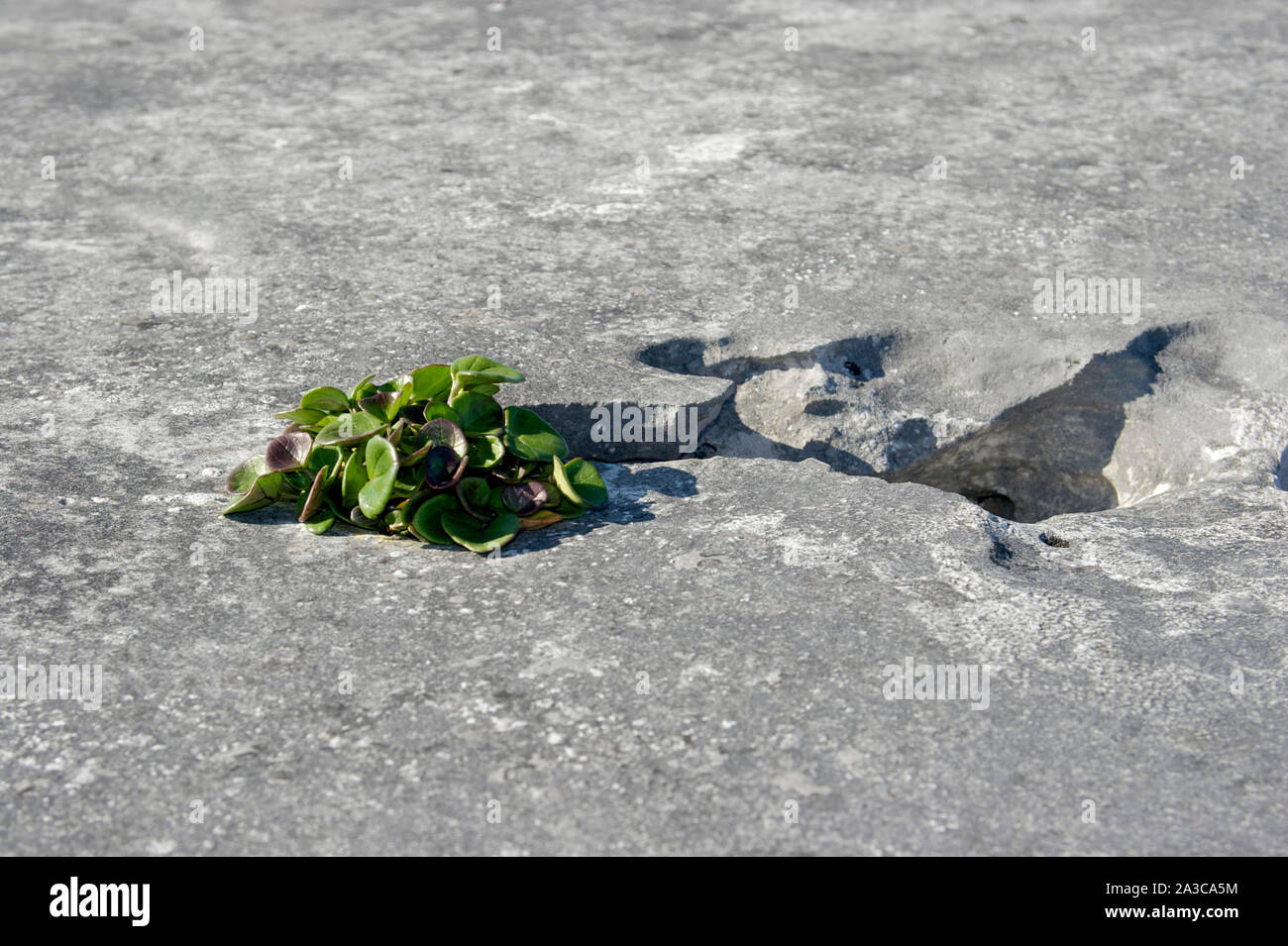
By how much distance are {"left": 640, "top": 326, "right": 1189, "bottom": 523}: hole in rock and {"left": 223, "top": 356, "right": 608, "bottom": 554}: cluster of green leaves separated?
62 centimetres

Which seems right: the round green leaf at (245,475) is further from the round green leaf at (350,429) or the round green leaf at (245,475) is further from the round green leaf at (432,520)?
the round green leaf at (432,520)

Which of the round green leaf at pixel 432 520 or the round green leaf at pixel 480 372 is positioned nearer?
the round green leaf at pixel 432 520

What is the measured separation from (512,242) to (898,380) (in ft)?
4.07

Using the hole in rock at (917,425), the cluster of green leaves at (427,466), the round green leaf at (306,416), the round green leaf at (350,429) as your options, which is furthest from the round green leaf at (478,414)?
the hole in rock at (917,425)

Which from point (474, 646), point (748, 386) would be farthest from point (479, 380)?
point (748, 386)

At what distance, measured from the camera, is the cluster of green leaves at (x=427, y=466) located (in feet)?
8.13

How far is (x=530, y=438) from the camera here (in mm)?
2605

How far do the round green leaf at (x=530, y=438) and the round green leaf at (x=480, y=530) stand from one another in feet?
0.46

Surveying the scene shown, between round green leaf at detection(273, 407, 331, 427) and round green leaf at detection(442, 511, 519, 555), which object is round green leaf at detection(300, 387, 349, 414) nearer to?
round green leaf at detection(273, 407, 331, 427)

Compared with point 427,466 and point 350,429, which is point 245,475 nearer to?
point 350,429

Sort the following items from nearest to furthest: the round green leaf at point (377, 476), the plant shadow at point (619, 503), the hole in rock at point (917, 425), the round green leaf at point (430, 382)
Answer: the round green leaf at point (377, 476)
the plant shadow at point (619, 503)
the round green leaf at point (430, 382)
the hole in rock at point (917, 425)

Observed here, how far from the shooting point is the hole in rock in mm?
3164

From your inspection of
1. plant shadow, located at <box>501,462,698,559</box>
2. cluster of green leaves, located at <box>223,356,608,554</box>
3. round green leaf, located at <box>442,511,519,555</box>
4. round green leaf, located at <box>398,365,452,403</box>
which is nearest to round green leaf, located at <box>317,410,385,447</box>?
cluster of green leaves, located at <box>223,356,608,554</box>

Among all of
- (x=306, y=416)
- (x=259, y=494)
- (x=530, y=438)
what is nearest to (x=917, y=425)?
(x=530, y=438)
